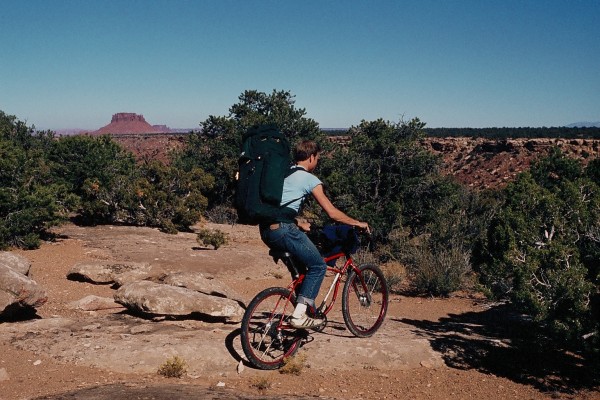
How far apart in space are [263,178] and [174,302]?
2629 mm

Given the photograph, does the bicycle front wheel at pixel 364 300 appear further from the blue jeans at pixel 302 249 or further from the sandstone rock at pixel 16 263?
the sandstone rock at pixel 16 263

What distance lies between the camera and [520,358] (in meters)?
5.89

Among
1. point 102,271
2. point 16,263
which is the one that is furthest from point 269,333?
point 102,271

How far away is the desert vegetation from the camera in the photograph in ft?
18.1

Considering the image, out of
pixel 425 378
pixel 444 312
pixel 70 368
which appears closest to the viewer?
pixel 70 368

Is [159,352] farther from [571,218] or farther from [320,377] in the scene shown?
[571,218]

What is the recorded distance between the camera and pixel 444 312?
9750 mm

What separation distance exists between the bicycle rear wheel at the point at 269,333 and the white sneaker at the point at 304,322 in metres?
0.18

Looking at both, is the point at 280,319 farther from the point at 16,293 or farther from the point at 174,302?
the point at 16,293

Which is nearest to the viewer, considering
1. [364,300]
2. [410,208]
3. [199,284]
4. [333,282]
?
[333,282]

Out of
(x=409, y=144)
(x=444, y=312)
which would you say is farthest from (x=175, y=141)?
(x=444, y=312)

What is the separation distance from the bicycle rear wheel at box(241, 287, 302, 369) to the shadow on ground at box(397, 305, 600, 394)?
1850 millimetres

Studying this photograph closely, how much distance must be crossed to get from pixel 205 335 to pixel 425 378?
2.46 meters

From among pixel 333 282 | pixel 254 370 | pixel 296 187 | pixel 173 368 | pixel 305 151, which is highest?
pixel 305 151
